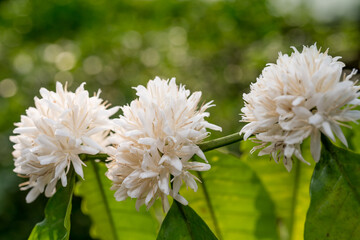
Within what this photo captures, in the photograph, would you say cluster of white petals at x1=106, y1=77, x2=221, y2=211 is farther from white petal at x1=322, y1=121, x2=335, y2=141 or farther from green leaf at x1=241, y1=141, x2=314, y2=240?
green leaf at x1=241, y1=141, x2=314, y2=240

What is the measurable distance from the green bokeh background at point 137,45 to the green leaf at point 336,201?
180 centimetres

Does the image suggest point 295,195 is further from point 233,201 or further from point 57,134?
point 57,134

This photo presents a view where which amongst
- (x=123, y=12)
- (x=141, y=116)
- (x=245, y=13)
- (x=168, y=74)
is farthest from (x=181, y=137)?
(x=123, y=12)

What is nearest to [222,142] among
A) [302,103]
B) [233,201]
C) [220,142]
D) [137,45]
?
[220,142]

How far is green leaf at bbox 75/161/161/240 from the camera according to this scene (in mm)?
861

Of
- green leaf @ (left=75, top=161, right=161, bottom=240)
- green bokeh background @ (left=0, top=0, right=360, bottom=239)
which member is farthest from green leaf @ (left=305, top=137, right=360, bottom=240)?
green bokeh background @ (left=0, top=0, right=360, bottom=239)

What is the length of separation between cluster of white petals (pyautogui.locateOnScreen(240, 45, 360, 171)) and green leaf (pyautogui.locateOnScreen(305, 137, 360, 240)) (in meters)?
0.04

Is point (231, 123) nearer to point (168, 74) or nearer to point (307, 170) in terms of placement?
point (168, 74)

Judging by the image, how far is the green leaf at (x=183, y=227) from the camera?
23.4 inches

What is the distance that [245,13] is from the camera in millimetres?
2326

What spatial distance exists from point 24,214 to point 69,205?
249 centimetres

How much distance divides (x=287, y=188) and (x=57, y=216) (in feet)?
1.55

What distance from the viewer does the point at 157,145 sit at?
1.88 ft

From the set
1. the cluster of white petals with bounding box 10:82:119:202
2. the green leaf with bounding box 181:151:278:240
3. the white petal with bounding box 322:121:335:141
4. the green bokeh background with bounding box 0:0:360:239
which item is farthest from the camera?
the green bokeh background with bounding box 0:0:360:239
